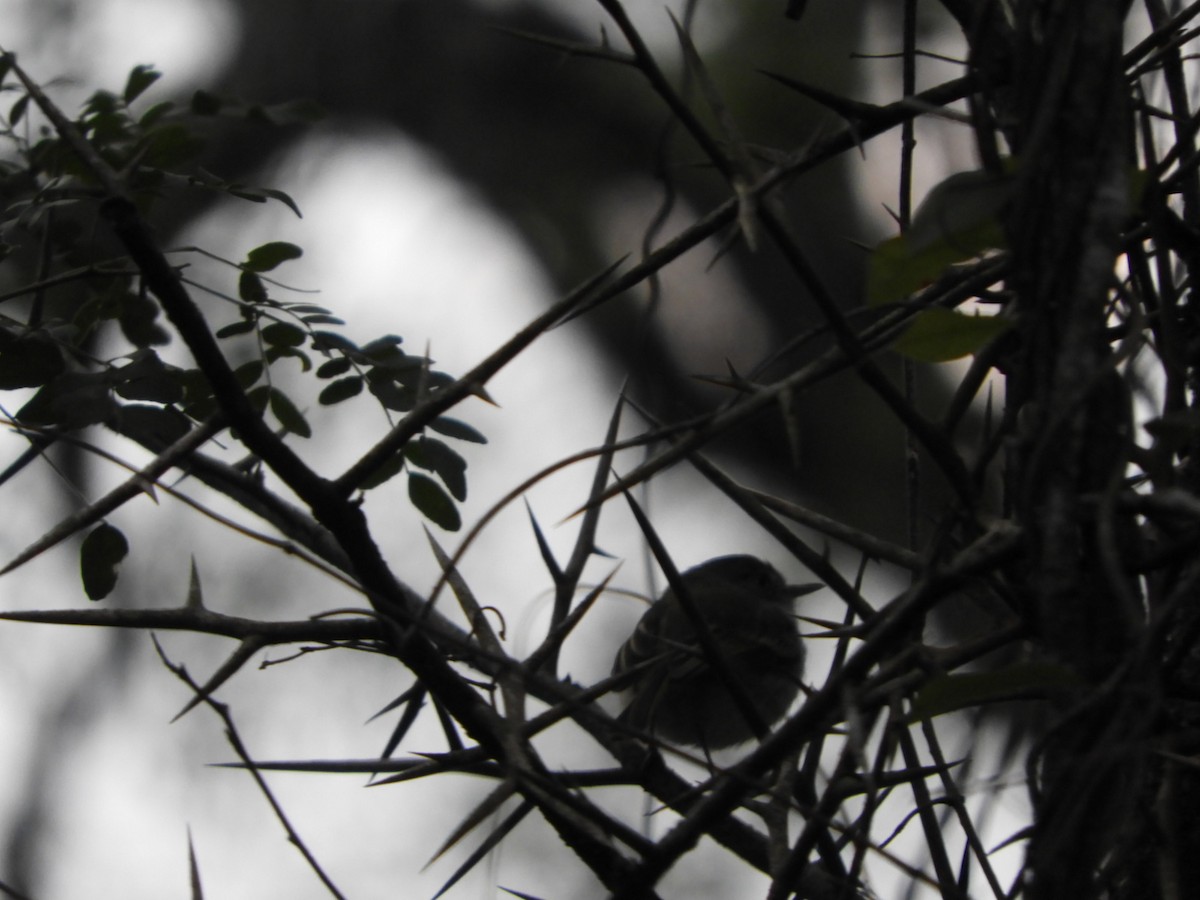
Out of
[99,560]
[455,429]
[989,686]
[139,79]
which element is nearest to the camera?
[989,686]

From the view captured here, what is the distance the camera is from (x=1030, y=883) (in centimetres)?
78

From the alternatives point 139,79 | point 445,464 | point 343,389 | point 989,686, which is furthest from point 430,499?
point 989,686

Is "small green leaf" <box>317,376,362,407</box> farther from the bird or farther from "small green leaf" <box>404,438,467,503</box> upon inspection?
the bird

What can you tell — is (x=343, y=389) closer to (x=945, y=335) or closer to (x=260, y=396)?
(x=260, y=396)

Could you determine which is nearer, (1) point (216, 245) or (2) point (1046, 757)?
(2) point (1046, 757)

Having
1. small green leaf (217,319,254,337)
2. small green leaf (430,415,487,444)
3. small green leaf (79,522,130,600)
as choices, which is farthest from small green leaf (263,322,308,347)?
small green leaf (79,522,130,600)

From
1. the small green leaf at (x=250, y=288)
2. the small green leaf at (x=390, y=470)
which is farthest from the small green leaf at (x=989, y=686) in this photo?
the small green leaf at (x=250, y=288)

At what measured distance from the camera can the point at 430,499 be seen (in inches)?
63.5

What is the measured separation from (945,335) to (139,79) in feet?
4.43

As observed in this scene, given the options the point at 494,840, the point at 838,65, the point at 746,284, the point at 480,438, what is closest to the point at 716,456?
the point at 746,284

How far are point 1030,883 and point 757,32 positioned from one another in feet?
20.1

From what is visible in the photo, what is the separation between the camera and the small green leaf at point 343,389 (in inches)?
66.8

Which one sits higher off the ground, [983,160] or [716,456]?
[716,456]

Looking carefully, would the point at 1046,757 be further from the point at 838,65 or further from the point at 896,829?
the point at 838,65
